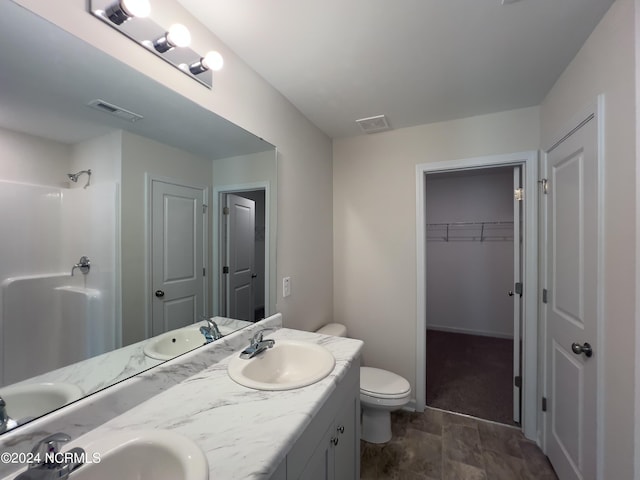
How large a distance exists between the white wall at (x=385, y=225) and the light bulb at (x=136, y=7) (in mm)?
1768

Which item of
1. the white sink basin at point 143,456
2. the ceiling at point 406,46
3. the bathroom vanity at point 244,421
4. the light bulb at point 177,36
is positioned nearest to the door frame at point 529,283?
the ceiling at point 406,46

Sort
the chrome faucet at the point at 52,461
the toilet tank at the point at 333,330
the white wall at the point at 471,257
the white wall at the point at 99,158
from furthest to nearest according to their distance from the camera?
1. the white wall at the point at 471,257
2. the toilet tank at the point at 333,330
3. the white wall at the point at 99,158
4. the chrome faucet at the point at 52,461

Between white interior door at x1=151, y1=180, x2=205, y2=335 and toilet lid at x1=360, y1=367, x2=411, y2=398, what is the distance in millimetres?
1236

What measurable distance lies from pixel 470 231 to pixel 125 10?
4148 millimetres

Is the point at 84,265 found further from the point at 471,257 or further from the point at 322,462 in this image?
the point at 471,257

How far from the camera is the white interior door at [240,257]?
138 cm

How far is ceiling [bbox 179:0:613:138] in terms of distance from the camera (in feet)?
3.61

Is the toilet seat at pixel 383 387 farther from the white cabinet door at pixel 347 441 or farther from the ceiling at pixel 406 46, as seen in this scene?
the ceiling at pixel 406 46

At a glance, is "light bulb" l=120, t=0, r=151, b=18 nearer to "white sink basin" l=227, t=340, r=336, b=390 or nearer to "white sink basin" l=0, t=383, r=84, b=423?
"white sink basin" l=0, t=383, r=84, b=423

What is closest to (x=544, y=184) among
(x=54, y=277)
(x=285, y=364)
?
(x=285, y=364)

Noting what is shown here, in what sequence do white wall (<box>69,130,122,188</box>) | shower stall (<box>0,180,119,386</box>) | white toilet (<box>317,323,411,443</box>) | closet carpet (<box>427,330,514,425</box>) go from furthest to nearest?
closet carpet (<box>427,330,514,425</box>) → white toilet (<box>317,323,411,443</box>) → white wall (<box>69,130,122,188</box>) → shower stall (<box>0,180,119,386</box>)

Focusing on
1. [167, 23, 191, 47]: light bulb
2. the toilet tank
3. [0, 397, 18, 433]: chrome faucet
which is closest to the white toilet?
the toilet tank

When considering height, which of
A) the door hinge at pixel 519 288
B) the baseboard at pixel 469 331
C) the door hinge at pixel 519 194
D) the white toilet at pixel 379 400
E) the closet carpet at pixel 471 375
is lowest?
the closet carpet at pixel 471 375

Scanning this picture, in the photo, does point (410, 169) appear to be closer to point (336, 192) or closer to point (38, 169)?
point (336, 192)
